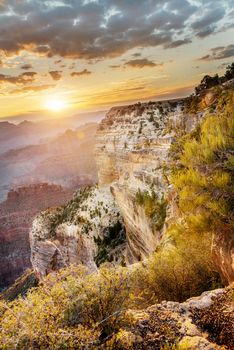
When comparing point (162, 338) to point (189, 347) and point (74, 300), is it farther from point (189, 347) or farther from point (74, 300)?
point (74, 300)

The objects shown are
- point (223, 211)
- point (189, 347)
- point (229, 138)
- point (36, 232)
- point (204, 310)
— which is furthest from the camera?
point (36, 232)

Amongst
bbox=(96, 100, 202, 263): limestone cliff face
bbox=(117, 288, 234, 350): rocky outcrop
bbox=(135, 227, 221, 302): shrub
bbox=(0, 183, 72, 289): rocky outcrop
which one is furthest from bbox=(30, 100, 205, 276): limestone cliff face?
bbox=(0, 183, 72, 289): rocky outcrop

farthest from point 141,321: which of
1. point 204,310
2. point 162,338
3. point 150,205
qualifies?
point 150,205

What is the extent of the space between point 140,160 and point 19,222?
3548 inches

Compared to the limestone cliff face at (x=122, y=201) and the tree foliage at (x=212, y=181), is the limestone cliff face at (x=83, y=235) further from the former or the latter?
the tree foliage at (x=212, y=181)

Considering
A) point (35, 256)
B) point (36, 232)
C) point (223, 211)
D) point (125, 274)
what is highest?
point (223, 211)

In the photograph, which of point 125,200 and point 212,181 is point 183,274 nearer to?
point 212,181

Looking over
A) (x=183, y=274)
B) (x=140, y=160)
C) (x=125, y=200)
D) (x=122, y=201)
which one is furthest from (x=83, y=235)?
(x=183, y=274)

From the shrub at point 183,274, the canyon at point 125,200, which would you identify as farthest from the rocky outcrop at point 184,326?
the canyon at point 125,200

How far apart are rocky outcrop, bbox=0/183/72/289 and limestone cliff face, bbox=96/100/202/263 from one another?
67128mm

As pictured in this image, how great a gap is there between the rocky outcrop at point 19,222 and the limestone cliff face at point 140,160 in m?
67.1

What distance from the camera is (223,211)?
26.2 ft

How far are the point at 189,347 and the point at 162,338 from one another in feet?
1.99

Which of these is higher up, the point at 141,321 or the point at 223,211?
the point at 223,211
